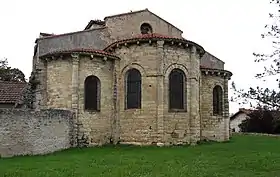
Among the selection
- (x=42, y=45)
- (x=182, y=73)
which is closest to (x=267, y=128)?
(x=182, y=73)

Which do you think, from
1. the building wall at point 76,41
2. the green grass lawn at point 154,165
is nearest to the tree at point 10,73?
the building wall at point 76,41

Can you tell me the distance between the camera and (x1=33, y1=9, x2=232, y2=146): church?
2439 cm

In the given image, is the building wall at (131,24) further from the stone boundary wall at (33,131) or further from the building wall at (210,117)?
the stone boundary wall at (33,131)

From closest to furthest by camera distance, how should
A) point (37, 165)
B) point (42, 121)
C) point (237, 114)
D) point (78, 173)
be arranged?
point (78, 173) → point (37, 165) → point (42, 121) → point (237, 114)

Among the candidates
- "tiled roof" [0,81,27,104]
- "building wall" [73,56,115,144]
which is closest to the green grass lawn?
"building wall" [73,56,115,144]

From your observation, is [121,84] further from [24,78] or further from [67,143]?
[24,78]

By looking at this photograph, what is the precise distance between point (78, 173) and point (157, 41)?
1170cm

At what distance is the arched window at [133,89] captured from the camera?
25.0 m

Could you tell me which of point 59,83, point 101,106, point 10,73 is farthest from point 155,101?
point 10,73

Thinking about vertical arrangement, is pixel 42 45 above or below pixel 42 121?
above

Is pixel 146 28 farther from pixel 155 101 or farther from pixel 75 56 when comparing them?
pixel 155 101

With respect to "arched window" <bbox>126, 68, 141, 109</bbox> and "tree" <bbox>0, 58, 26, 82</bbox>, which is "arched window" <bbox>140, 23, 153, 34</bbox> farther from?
"tree" <bbox>0, 58, 26, 82</bbox>

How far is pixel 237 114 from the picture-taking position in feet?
205

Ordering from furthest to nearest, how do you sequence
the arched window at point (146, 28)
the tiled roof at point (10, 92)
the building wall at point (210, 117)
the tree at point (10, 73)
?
1. the tree at point (10, 73)
2. the tiled roof at point (10, 92)
3. the arched window at point (146, 28)
4. the building wall at point (210, 117)
